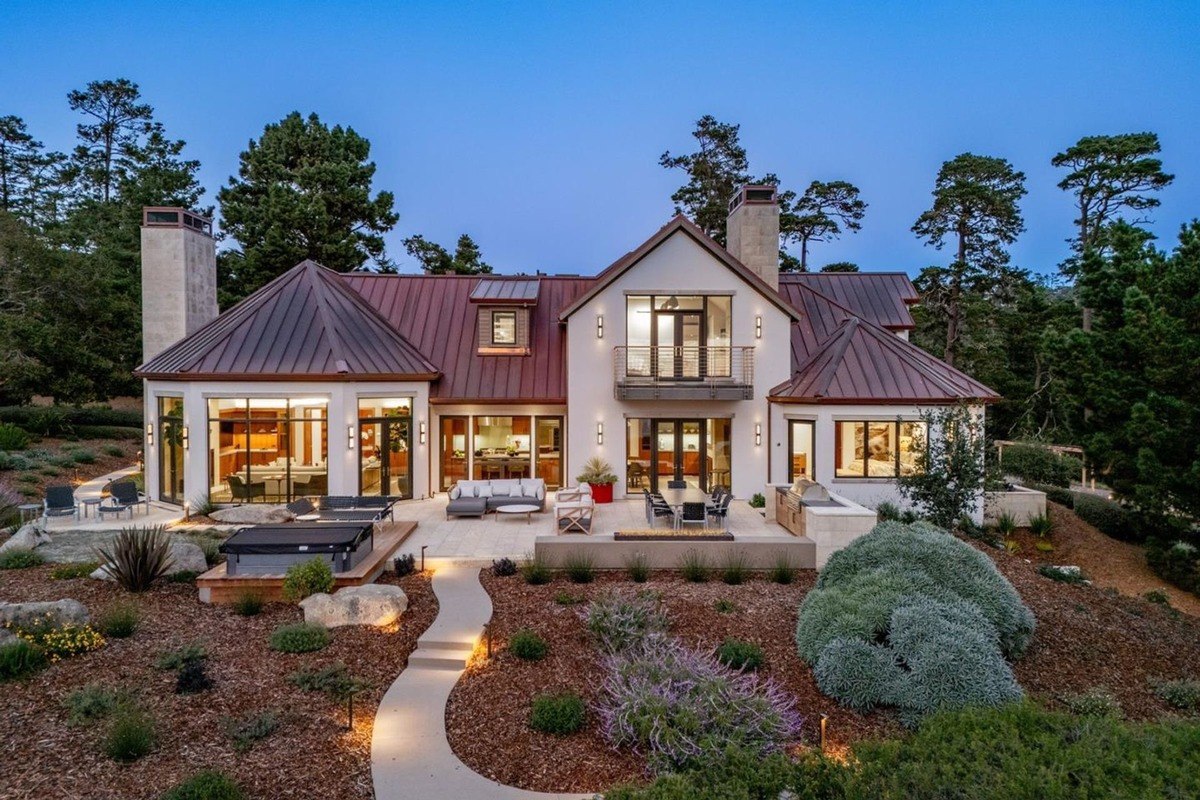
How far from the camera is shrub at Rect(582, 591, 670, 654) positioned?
784cm

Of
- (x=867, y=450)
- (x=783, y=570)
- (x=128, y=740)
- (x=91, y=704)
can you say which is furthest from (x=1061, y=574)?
(x=91, y=704)

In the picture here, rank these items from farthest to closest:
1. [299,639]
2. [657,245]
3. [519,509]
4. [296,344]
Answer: [657,245], [296,344], [519,509], [299,639]

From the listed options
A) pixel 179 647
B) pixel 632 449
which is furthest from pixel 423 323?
pixel 179 647

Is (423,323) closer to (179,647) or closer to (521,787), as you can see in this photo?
(179,647)

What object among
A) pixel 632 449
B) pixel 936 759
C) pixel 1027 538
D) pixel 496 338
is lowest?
pixel 1027 538

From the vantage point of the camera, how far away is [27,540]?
37.6ft

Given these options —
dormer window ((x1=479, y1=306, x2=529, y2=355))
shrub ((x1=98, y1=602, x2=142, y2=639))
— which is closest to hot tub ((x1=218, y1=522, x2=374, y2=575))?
shrub ((x1=98, y1=602, x2=142, y2=639))

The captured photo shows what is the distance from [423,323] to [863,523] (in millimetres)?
14103

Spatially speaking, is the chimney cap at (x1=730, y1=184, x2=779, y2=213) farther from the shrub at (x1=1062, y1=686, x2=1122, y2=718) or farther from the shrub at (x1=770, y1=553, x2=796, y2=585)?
the shrub at (x1=1062, y1=686, x2=1122, y2=718)

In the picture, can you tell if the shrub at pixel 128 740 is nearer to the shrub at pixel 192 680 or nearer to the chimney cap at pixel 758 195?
the shrub at pixel 192 680

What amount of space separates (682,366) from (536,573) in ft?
27.2

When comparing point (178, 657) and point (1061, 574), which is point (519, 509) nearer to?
point (178, 657)

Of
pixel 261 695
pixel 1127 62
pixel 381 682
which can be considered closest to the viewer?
pixel 261 695

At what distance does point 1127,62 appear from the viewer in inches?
3036
